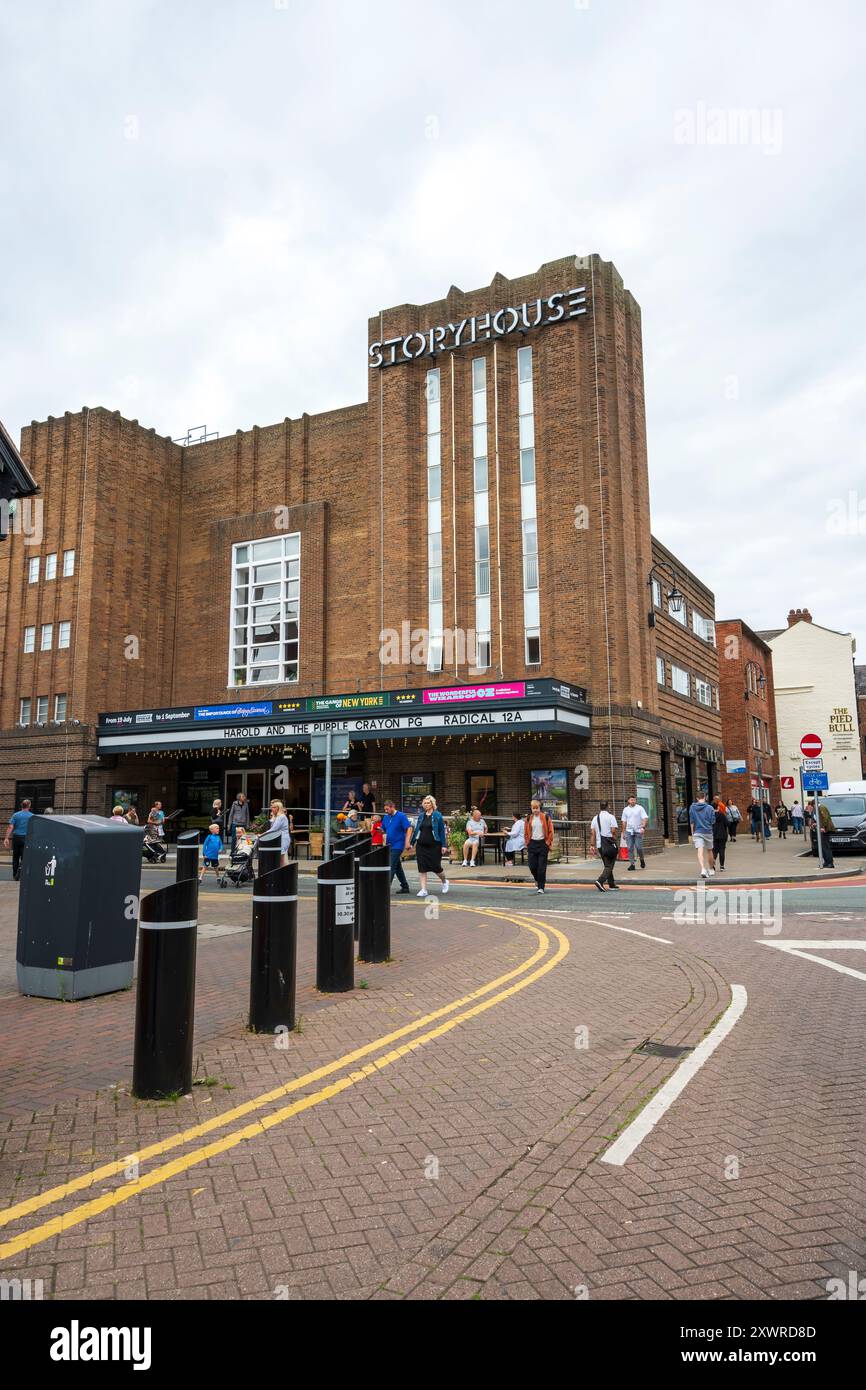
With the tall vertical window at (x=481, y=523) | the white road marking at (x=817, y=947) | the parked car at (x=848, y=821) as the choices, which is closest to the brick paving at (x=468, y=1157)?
the white road marking at (x=817, y=947)

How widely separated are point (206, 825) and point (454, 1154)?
31.6 metres

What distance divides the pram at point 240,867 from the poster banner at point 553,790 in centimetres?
1170

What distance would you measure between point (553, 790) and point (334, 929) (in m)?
20.9

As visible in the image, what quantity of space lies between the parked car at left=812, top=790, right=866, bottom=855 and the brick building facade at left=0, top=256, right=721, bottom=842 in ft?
19.7

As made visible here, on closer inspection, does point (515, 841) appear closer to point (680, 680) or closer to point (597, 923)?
point (597, 923)

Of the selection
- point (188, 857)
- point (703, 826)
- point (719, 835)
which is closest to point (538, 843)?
point (703, 826)

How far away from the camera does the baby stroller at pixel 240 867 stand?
58.3ft

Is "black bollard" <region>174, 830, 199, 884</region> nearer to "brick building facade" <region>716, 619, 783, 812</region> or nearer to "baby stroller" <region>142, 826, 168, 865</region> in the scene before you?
"baby stroller" <region>142, 826, 168, 865</region>

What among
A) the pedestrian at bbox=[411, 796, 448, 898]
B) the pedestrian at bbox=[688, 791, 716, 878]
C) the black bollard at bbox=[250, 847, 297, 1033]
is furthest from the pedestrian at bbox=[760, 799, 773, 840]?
the black bollard at bbox=[250, 847, 297, 1033]

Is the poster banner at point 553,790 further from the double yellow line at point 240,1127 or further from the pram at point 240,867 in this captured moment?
the double yellow line at point 240,1127

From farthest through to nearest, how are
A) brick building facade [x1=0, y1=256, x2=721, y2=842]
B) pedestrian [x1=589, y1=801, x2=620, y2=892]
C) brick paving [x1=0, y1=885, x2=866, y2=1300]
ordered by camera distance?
brick building facade [x1=0, y1=256, x2=721, y2=842] < pedestrian [x1=589, y1=801, x2=620, y2=892] < brick paving [x1=0, y1=885, x2=866, y2=1300]

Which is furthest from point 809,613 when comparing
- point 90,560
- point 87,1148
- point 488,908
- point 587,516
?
point 87,1148

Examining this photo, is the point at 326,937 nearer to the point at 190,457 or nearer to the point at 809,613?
the point at 190,457

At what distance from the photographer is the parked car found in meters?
25.0
